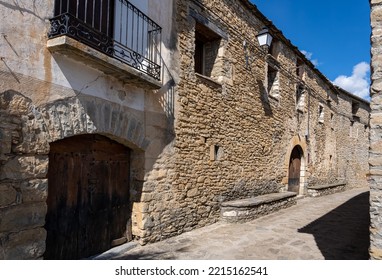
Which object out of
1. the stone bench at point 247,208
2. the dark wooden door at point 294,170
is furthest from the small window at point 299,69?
the stone bench at point 247,208

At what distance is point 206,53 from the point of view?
273 inches

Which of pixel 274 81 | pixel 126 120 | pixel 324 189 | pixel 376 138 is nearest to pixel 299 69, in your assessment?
pixel 274 81

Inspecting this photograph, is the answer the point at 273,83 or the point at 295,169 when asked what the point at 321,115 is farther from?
→ the point at 273,83

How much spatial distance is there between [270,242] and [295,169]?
6.77 metres

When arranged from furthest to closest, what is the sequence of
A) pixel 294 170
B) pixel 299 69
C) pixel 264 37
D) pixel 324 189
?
pixel 324 189 < pixel 299 69 < pixel 294 170 < pixel 264 37

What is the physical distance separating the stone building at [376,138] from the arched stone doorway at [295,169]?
8.19 meters

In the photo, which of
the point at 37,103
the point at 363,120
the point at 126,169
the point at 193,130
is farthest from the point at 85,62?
the point at 363,120

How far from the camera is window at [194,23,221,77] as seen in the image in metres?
6.75

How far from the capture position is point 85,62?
360 cm

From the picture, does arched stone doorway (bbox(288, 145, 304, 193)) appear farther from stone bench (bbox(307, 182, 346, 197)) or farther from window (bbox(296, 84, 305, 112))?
window (bbox(296, 84, 305, 112))

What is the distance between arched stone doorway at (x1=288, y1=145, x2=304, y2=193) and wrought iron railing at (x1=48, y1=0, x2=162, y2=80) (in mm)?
7579

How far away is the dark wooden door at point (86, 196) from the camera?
3.65 metres

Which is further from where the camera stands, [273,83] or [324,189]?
[324,189]

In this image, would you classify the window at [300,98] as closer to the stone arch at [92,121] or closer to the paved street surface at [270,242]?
the paved street surface at [270,242]
